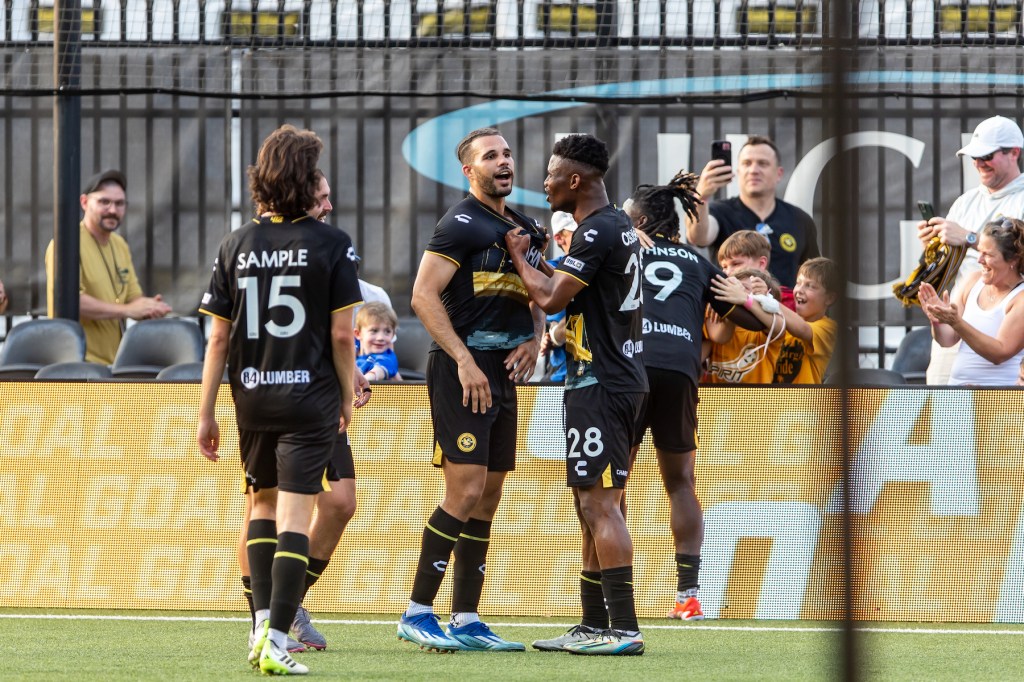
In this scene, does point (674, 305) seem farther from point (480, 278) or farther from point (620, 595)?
point (620, 595)

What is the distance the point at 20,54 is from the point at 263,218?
6.63m

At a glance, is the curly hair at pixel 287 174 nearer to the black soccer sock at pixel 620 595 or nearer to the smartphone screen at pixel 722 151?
the black soccer sock at pixel 620 595

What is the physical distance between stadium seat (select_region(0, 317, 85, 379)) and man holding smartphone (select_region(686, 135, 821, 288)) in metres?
4.00

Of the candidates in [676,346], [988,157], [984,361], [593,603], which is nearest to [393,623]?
[593,603]

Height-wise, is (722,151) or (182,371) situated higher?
(722,151)

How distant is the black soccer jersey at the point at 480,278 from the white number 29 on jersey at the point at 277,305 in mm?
870

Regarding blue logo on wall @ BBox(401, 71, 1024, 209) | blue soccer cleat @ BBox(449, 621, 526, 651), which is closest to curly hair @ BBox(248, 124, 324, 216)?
blue soccer cleat @ BBox(449, 621, 526, 651)

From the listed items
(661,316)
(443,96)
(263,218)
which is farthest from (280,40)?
(263,218)

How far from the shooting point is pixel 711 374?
24.5ft

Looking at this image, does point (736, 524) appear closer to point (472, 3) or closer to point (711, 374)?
point (711, 374)

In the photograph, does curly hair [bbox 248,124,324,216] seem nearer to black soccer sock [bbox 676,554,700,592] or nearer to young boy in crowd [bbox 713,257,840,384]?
black soccer sock [bbox 676,554,700,592]

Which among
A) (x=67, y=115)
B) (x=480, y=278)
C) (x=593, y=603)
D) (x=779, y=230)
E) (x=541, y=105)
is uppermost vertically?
(x=541, y=105)

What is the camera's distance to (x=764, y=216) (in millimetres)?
8641

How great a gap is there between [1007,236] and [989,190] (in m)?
1.08
